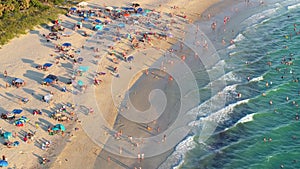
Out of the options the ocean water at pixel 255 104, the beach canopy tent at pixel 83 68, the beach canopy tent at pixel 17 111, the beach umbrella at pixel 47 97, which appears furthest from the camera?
the beach canopy tent at pixel 83 68

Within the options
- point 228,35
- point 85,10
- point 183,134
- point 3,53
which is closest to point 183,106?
point 183,134

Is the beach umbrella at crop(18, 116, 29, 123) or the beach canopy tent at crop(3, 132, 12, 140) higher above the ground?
the beach umbrella at crop(18, 116, 29, 123)

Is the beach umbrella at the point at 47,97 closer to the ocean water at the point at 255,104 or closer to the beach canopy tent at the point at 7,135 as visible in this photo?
the beach canopy tent at the point at 7,135

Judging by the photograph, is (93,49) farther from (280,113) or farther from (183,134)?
(280,113)

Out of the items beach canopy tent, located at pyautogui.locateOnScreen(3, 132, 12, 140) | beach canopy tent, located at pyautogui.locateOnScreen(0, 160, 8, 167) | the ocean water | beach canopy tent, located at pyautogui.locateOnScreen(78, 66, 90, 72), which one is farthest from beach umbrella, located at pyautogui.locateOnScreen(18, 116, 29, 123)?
the ocean water

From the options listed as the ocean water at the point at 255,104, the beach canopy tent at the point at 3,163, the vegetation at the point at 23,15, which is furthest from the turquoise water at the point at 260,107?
the vegetation at the point at 23,15

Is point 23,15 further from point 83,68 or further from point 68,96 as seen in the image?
point 68,96

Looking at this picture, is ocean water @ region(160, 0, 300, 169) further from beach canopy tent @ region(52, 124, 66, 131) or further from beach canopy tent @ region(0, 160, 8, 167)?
beach canopy tent @ region(0, 160, 8, 167)

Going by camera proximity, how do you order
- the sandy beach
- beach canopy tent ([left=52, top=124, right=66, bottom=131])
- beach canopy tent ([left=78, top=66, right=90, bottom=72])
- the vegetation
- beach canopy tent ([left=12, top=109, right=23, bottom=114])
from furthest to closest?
the vegetation < beach canopy tent ([left=78, top=66, right=90, bottom=72]) < beach canopy tent ([left=12, top=109, right=23, bottom=114]) < beach canopy tent ([left=52, top=124, right=66, bottom=131]) < the sandy beach
